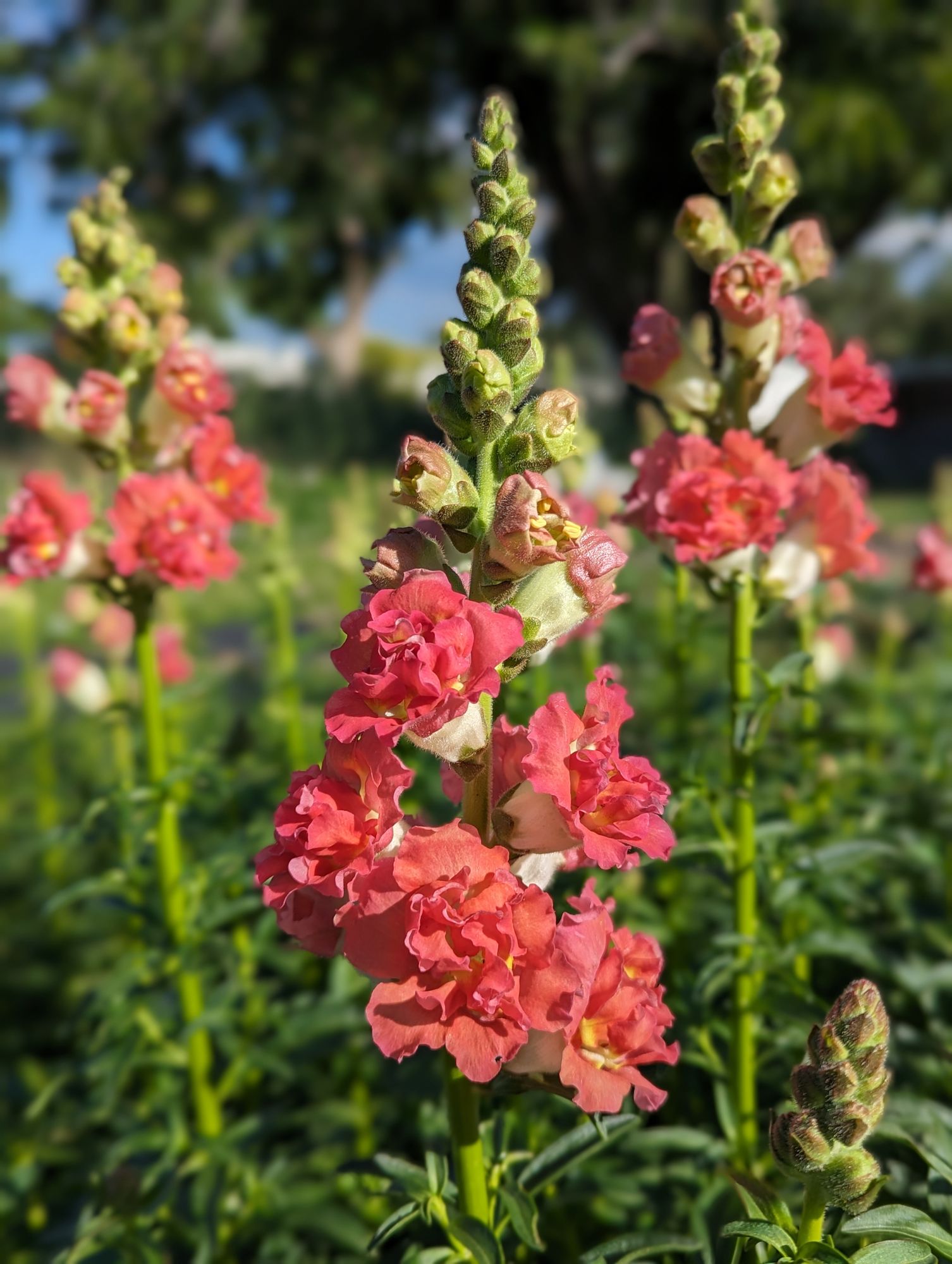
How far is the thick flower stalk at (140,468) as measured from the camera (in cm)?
275

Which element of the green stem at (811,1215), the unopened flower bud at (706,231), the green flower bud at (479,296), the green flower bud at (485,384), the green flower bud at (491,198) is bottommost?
the green stem at (811,1215)

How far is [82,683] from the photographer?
4320mm

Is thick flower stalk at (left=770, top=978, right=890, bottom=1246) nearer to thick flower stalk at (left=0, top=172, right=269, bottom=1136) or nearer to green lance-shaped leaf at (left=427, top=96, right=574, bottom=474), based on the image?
green lance-shaped leaf at (left=427, top=96, right=574, bottom=474)

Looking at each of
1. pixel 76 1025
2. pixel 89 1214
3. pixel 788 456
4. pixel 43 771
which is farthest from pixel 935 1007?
pixel 43 771

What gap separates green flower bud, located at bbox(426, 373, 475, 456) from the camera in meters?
1.61

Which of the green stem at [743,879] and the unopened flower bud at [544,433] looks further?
the green stem at [743,879]

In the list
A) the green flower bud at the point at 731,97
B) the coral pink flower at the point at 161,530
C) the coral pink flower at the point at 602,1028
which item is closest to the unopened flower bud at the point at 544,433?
the coral pink flower at the point at 602,1028

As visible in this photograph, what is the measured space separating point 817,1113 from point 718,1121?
4.20ft

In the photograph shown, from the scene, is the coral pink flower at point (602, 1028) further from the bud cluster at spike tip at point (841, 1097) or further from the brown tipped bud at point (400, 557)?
the brown tipped bud at point (400, 557)

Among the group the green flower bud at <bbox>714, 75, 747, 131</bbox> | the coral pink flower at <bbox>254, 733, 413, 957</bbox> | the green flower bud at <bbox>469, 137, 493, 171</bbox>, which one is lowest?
the coral pink flower at <bbox>254, 733, 413, 957</bbox>

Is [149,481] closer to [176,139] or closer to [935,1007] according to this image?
[935,1007]

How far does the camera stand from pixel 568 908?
89.4 inches

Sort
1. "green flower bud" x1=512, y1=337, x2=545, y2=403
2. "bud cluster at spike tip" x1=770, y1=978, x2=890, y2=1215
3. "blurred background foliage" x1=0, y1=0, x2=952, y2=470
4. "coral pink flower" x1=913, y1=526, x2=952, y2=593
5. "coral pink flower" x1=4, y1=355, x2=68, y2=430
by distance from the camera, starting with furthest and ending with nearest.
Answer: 1. "blurred background foliage" x1=0, y1=0, x2=952, y2=470
2. "coral pink flower" x1=913, y1=526, x2=952, y2=593
3. "coral pink flower" x1=4, y1=355, x2=68, y2=430
4. "green flower bud" x1=512, y1=337, x2=545, y2=403
5. "bud cluster at spike tip" x1=770, y1=978, x2=890, y2=1215

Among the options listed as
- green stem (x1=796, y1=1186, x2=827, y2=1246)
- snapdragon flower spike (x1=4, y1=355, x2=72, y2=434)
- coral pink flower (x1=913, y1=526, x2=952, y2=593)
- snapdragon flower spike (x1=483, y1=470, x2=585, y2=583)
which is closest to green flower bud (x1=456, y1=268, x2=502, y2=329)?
snapdragon flower spike (x1=483, y1=470, x2=585, y2=583)
